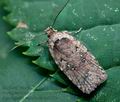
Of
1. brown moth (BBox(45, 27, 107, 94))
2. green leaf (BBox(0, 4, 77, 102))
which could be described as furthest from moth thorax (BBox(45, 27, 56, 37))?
green leaf (BBox(0, 4, 77, 102))

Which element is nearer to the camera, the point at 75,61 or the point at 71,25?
the point at 75,61

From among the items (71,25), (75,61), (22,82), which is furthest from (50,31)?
(22,82)

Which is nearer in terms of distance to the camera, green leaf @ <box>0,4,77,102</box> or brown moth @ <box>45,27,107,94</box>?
brown moth @ <box>45,27,107,94</box>


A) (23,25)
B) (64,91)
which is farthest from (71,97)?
(23,25)

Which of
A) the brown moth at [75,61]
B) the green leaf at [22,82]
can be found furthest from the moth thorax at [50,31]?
the green leaf at [22,82]

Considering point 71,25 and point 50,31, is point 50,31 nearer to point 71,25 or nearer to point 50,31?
point 50,31

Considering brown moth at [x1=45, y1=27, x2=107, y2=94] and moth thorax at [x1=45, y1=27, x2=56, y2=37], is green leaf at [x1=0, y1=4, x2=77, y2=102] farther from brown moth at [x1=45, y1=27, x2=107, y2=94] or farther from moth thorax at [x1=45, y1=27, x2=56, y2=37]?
moth thorax at [x1=45, y1=27, x2=56, y2=37]

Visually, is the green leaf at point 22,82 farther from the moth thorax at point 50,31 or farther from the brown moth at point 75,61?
the moth thorax at point 50,31
